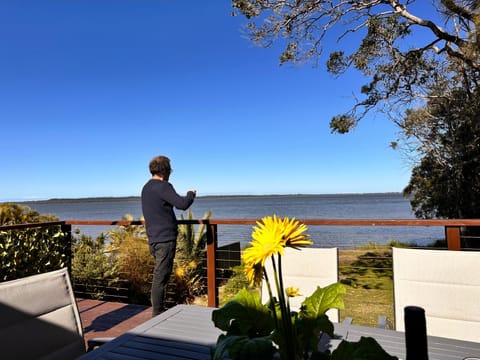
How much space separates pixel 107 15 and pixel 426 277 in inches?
401

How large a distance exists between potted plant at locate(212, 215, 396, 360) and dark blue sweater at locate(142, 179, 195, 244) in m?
2.06

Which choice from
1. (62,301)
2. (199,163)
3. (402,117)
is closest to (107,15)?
(402,117)

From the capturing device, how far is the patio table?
3.53ft

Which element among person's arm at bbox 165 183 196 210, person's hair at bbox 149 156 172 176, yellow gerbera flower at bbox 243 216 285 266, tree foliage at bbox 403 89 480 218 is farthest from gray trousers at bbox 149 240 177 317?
tree foliage at bbox 403 89 480 218

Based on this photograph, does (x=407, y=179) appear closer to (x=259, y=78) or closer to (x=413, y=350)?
(x=259, y=78)

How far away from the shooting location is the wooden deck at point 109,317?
9.91 feet

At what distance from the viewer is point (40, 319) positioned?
121 centimetres

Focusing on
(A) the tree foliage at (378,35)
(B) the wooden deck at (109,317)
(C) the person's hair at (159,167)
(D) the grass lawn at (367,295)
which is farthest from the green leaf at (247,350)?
(A) the tree foliage at (378,35)

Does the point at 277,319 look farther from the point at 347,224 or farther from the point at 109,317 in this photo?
the point at 109,317

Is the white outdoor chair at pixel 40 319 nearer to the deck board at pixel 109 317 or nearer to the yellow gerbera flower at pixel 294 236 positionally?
the yellow gerbera flower at pixel 294 236

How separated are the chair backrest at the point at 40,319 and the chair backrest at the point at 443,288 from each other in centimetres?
150

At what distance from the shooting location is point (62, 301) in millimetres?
1314

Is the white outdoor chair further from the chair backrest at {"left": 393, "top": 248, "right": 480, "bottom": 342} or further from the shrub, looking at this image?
the shrub

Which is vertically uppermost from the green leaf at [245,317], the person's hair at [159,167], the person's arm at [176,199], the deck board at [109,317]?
the person's hair at [159,167]
